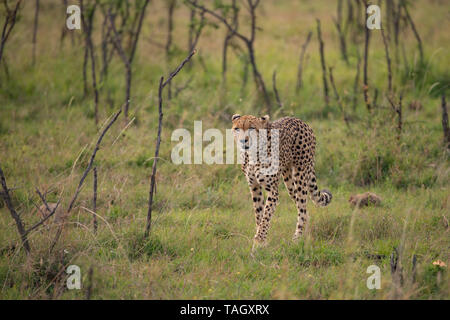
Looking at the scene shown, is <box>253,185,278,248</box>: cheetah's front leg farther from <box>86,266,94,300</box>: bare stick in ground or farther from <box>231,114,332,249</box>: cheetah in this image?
<box>86,266,94,300</box>: bare stick in ground

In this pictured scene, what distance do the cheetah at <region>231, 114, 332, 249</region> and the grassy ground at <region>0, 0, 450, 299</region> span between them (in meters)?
0.20

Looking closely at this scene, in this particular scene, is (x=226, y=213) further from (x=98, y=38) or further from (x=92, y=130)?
(x=98, y=38)

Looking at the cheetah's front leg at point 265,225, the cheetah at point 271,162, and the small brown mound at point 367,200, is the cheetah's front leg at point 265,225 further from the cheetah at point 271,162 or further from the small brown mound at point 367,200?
the small brown mound at point 367,200

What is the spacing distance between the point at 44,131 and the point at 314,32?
23.6 feet

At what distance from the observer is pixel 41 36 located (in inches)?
421

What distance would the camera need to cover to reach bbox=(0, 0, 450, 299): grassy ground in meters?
3.66

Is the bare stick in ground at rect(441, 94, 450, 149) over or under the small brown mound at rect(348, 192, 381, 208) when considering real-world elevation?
over

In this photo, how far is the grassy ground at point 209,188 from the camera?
3662 millimetres

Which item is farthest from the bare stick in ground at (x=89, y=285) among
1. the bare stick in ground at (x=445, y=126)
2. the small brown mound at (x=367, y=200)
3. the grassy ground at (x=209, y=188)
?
the bare stick in ground at (x=445, y=126)

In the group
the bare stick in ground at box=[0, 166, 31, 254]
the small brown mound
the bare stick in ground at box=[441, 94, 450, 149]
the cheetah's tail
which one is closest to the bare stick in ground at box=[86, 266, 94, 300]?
the bare stick in ground at box=[0, 166, 31, 254]

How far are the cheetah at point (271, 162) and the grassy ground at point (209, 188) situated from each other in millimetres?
200

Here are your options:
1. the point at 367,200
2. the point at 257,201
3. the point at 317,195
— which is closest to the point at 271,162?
the point at 257,201
